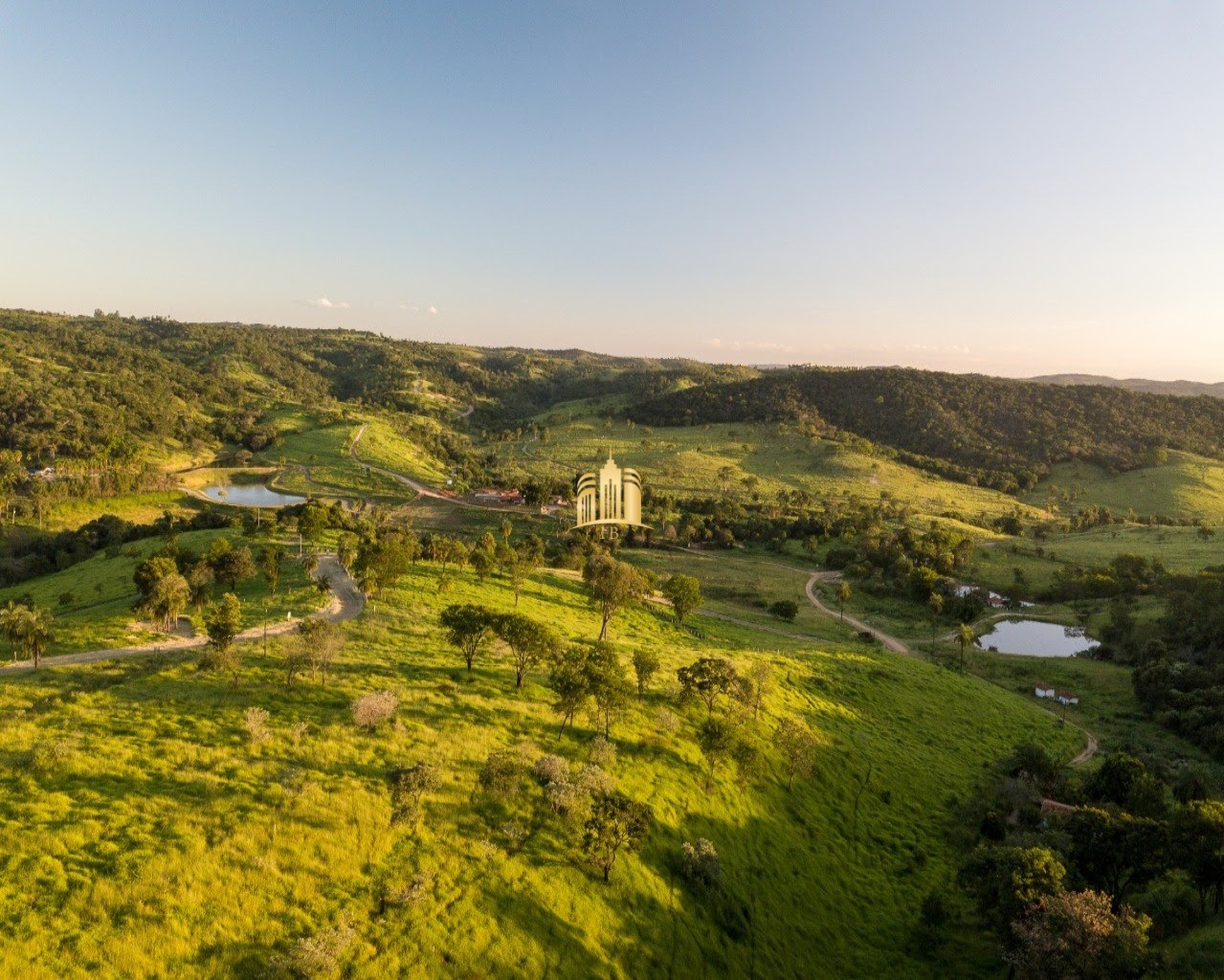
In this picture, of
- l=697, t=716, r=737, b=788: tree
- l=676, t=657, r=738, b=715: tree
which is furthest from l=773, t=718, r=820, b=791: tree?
l=697, t=716, r=737, b=788: tree

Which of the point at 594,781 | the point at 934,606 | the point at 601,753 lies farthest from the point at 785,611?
the point at 594,781

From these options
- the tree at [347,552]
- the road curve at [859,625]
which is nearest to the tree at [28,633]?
the tree at [347,552]

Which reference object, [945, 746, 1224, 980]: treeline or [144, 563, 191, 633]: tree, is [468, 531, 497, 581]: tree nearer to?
[144, 563, 191, 633]: tree

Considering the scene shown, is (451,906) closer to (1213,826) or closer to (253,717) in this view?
(253,717)

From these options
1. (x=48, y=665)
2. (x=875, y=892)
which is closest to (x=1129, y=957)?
(x=875, y=892)

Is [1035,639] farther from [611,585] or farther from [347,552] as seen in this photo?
[347,552]

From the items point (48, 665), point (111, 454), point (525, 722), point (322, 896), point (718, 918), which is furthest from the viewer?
point (111, 454)

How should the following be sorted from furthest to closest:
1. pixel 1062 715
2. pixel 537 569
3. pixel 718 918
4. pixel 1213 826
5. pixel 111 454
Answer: pixel 111 454, pixel 537 569, pixel 1062 715, pixel 1213 826, pixel 718 918
